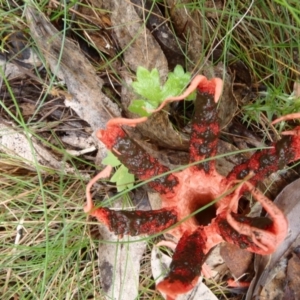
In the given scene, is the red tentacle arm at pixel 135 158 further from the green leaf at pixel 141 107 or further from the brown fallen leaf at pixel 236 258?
the brown fallen leaf at pixel 236 258

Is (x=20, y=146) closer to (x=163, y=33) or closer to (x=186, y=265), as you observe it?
(x=163, y=33)

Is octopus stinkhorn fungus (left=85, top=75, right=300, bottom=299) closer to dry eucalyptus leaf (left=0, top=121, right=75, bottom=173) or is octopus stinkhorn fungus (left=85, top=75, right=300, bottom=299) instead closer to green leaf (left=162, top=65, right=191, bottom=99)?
green leaf (left=162, top=65, right=191, bottom=99)

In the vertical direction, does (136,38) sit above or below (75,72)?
above

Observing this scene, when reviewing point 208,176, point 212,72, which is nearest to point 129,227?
point 208,176

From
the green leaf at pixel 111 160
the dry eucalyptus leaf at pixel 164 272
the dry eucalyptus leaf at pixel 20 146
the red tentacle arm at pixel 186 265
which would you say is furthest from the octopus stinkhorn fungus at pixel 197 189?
the dry eucalyptus leaf at pixel 20 146

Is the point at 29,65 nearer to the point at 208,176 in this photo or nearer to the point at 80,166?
the point at 80,166

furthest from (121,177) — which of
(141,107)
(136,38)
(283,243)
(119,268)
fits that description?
(283,243)

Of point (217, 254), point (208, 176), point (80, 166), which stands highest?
Answer: point (208, 176)
